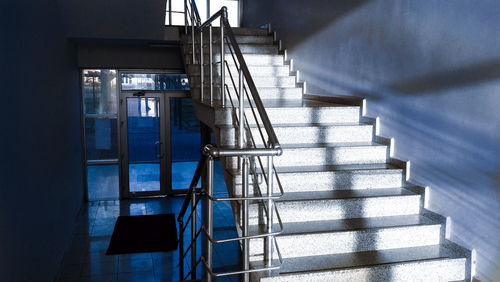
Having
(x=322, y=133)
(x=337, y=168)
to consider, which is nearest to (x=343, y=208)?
(x=337, y=168)

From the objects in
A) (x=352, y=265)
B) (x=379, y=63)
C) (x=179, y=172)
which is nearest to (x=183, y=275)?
(x=352, y=265)

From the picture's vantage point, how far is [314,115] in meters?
4.05

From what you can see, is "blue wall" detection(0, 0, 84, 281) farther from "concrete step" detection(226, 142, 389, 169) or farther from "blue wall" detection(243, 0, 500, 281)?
"blue wall" detection(243, 0, 500, 281)

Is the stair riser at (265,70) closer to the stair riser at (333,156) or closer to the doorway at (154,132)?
the stair riser at (333,156)

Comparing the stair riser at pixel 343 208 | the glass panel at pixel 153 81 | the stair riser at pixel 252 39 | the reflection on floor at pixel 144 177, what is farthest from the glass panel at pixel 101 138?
the stair riser at pixel 343 208

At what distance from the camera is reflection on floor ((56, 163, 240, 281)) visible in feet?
16.0

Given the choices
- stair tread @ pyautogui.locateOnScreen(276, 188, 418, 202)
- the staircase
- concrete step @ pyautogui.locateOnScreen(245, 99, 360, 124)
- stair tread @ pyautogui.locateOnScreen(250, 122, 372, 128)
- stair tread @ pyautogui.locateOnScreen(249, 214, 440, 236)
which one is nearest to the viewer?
the staircase

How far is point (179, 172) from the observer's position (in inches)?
336

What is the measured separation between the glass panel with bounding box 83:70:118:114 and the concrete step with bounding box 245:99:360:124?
4.56 metres

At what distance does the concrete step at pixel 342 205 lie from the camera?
3016 millimetres

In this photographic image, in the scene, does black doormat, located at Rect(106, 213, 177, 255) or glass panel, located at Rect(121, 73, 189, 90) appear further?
glass panel, located at Rect(121, 73, 189, 90)

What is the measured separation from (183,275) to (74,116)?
131 inches

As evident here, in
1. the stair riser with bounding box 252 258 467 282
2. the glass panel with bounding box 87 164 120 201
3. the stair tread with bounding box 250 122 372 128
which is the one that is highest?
the stair tread with bounding box 250 122 372 128

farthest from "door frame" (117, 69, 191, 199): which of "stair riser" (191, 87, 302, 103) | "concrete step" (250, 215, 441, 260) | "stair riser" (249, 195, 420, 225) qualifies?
"concrete step" (250, 215, 441, 260)
